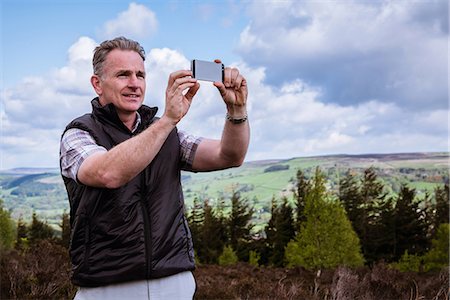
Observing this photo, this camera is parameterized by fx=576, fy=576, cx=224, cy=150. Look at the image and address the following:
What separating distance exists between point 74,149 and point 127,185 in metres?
0.27

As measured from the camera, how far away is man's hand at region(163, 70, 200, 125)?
229 centimetres

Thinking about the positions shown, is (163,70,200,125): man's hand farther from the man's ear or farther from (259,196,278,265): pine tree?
(259,196,278,265): pine tree

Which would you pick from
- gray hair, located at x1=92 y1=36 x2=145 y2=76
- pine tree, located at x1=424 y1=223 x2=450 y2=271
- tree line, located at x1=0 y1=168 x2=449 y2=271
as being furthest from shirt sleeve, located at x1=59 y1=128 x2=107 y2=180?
pine tree, located at x1=424 y1=223 x2=450 y2=271

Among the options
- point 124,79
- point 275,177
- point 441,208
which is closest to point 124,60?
point 124,79

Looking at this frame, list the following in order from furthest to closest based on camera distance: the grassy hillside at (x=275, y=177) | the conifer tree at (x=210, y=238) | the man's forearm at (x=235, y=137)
→ the grassy hillside at (x=275, y=177)
the conifer tree at (x=210, y=238)
the man's forearm at (x=235, y=137)

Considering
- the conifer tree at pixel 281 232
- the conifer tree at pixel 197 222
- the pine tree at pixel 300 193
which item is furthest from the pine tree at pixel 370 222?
the conifer tree at pixel 197 222

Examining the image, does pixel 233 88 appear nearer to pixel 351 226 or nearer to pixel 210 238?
pixel 351 226

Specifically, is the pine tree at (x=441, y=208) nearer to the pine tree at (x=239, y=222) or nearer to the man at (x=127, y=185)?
the pine tree at (x=239, y=222)

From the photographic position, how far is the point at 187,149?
2848 mm

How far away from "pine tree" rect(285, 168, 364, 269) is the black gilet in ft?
85.3

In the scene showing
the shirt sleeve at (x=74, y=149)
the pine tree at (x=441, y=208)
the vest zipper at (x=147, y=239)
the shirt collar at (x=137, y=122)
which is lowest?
the pine tree at (x=441, y=208)

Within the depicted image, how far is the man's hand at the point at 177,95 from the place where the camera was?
2291 mm

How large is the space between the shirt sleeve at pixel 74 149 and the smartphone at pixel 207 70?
510 mm

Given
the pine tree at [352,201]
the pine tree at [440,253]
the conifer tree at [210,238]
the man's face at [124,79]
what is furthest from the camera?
the conifer tree at [210,238]
